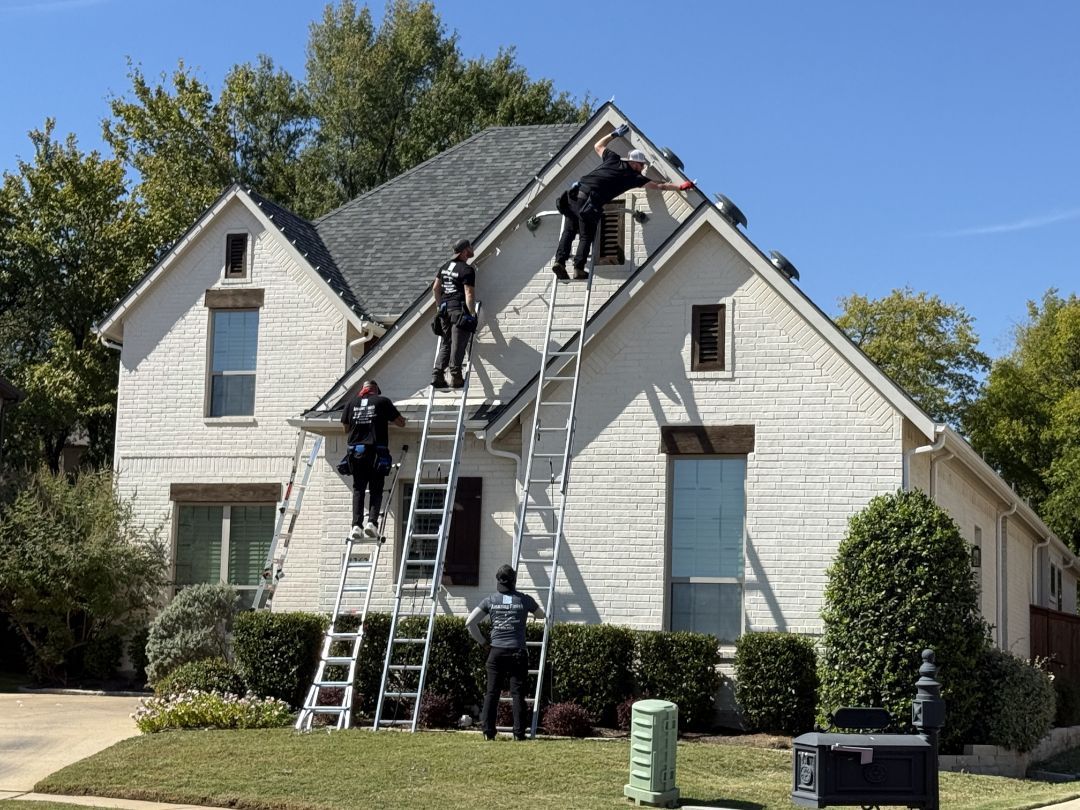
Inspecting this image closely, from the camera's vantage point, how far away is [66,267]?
1416 inches

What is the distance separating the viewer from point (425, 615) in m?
19.1

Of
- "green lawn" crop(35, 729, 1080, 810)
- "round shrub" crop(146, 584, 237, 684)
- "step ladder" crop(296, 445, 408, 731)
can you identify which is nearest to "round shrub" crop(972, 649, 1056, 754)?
"green lawn" crop(35, 729, 1080, 810)

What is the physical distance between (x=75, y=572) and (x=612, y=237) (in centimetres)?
937

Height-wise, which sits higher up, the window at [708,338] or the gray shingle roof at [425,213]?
the gray shingle roof at [425,213]

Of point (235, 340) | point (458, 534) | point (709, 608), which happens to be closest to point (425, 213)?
point (235, 340)

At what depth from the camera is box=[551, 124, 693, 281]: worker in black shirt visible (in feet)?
65.4

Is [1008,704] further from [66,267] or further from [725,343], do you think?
[66,267]

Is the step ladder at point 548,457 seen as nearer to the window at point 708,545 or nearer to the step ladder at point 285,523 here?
the window at point 708,545

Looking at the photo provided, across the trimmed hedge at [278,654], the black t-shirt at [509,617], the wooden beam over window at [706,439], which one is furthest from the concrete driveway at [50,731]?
the wooden beam over window at [706,439]

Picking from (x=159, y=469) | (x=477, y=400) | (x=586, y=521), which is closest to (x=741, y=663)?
(x=586, y=521)

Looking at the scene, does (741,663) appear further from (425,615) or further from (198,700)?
(198,700)

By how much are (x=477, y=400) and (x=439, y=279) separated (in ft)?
6.20

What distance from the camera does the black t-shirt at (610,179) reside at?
65.3 ft

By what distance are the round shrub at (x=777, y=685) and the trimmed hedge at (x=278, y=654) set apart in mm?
5373
